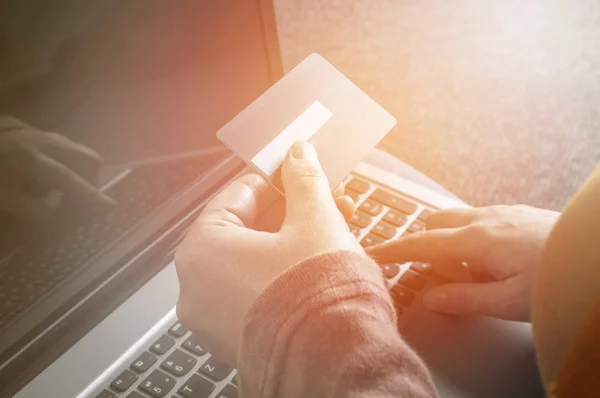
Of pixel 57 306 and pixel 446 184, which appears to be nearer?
pixel 57 306

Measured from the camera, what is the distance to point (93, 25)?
0.41m

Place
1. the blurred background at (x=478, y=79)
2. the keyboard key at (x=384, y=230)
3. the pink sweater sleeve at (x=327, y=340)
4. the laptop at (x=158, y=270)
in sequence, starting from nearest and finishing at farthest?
the pink sweater sleeve at (x=327, y=340)
the laptop at (x=158, y=270)
the keyboard key at (x=384, y=230)
the blurred background at (x=478, y=79)

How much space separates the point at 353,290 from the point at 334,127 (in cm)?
18

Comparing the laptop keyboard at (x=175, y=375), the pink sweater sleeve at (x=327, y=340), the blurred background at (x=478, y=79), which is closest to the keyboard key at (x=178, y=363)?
the laptop keyboard at (x=175, y=375)

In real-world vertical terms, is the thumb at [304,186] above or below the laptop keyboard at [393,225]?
above

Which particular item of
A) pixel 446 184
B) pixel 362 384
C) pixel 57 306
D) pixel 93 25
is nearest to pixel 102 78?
pixel 93 25

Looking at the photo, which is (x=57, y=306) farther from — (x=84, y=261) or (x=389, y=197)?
(x=389, y=197)

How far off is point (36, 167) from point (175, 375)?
167mm

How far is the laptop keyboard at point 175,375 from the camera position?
0.42m

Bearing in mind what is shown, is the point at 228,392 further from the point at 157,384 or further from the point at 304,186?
the point at 304,186

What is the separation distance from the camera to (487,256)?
0.47 m

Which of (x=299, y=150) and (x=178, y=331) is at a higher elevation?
(x=299, y=150)

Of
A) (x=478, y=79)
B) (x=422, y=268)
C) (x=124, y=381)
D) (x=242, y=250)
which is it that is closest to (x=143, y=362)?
(x=124, y=381)

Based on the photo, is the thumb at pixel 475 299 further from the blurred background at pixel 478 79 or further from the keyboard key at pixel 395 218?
the blurred background at pixel 478 79
